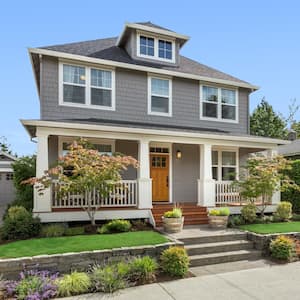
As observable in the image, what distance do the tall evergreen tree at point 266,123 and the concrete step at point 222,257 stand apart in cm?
2552

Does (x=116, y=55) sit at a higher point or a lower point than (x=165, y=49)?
lower

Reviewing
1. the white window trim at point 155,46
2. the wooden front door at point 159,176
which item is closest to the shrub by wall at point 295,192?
the wooden front door at point 159,176

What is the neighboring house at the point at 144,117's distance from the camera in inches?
337

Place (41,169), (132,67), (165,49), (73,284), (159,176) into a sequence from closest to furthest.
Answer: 1. (73,284)
2. (41,169)
3. (132,67)
4. (159,176)
5. (165,49)

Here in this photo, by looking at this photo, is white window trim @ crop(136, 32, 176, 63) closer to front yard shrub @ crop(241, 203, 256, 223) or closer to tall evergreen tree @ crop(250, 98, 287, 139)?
front yard shrub @ crop(241, 203, 256, 223)

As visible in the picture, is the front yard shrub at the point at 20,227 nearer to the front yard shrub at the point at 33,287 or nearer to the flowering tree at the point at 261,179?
the front yard shrub at the point at 33,287

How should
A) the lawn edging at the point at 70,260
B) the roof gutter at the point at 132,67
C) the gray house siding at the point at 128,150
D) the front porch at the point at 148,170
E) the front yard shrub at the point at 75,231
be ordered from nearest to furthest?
the lawn edging at the point at 70,260 < the front yard shrub at the point at 75,231 < the front porch at the point at 148,170 < the roof gutter at the point at 132,67 < the gray house siding at the point at 128,150

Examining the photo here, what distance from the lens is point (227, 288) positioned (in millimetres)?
4949

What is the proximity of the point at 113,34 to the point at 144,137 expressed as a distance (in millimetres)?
8088

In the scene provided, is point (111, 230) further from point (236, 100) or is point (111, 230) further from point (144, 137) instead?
point (236, 100)

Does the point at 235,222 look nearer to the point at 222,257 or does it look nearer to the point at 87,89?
the point at 222,257

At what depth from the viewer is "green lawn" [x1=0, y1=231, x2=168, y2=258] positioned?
562cm

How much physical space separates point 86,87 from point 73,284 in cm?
726

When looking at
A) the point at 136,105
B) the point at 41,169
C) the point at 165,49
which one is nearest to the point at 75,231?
the point at 41,169
